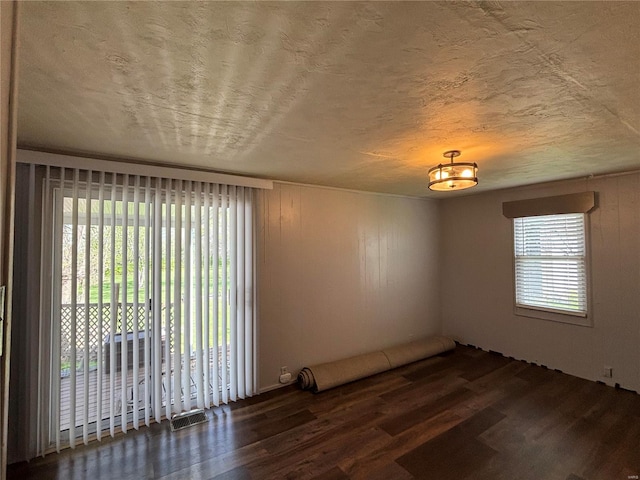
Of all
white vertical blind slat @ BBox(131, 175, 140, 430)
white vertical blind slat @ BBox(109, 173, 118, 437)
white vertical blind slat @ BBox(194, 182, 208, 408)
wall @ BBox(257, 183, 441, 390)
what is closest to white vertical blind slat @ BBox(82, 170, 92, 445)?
white vertical blind slat @ BBox(109, 173, 118, 437)

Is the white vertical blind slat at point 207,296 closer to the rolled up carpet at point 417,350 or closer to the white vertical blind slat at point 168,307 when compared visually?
the white vertical blind slat at point 168,307

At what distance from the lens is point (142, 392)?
2.66 meters

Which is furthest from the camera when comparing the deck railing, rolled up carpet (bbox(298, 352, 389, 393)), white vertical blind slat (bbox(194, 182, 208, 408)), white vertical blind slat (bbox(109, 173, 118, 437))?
rolled up carpet (bbox(298, 352, 389, 393))

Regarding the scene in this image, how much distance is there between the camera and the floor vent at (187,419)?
103 inches

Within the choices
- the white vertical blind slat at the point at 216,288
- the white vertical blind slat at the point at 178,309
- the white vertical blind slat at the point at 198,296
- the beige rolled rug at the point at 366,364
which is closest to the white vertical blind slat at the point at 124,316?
the white vertical blind slat at the point at 178,309

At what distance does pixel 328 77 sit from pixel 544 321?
4203 millimetres

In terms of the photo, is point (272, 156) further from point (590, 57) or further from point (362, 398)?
point (362, 398)

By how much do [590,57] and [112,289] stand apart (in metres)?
3.43

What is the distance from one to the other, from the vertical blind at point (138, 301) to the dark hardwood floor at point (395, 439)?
279 millimetres

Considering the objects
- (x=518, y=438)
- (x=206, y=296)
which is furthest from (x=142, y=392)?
(x=518, y=438)

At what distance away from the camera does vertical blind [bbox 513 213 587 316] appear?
3.49 meters

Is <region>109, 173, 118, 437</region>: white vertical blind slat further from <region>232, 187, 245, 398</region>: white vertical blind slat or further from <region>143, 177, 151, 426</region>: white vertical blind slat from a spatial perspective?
<region>232, 187, 245, 398</region>: white vertical blind slat

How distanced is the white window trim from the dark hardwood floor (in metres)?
0.71

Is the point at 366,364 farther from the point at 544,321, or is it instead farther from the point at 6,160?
the point at 6,160
